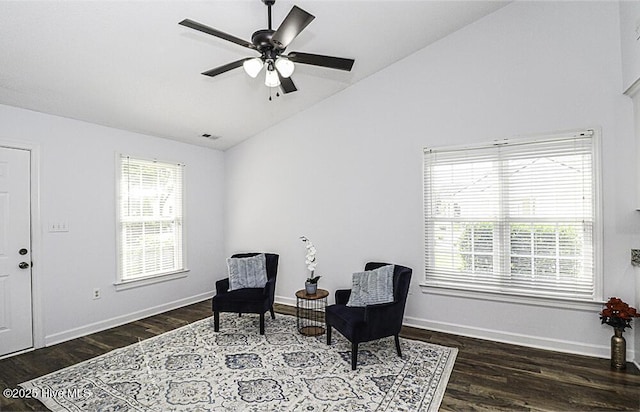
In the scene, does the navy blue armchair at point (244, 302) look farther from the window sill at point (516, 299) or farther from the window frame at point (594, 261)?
the window frame at point (594, 261)

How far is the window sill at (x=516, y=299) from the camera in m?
3.27

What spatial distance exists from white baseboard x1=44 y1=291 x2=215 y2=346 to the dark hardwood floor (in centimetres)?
10

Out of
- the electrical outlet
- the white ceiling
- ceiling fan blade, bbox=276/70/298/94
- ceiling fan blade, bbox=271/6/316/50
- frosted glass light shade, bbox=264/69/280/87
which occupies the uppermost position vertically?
the white ceiling

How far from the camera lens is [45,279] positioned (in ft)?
11.9

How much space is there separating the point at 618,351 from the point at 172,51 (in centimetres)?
472

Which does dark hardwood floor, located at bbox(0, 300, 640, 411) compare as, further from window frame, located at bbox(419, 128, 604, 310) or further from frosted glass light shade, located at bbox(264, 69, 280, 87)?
frosted glass light shade, located at bbox(264, 69, 280, 87)

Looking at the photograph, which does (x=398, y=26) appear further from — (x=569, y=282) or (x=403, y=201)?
(x=569, y=282)

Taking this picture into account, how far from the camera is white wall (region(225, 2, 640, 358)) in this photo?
3207 mm

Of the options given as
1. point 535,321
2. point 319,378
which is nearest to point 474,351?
point 535,321

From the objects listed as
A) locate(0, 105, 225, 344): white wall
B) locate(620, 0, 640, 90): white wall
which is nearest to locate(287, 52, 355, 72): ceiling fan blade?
locate(620, 0, 640, 90): white wall

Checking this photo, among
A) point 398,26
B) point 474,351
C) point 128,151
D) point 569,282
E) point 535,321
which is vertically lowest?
point 474,351

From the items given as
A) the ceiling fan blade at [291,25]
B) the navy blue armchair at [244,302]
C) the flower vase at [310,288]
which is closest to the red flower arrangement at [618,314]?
the flower vase at [310,288]

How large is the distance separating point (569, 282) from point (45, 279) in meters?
5.36

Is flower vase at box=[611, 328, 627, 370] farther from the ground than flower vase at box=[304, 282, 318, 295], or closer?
closer
